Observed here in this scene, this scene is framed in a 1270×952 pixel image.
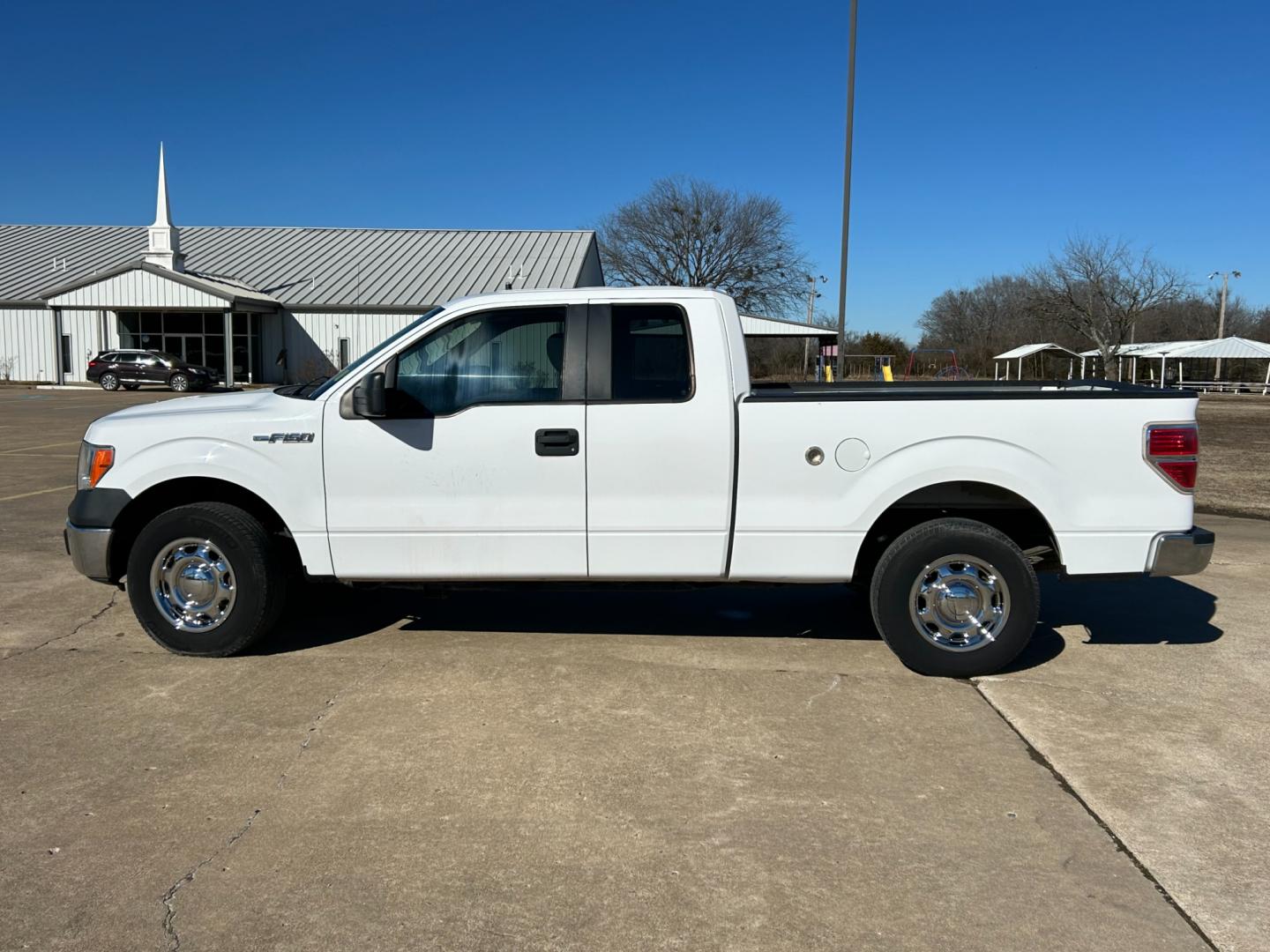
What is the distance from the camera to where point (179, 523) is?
536 centimetres

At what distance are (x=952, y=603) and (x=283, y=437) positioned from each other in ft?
11.9

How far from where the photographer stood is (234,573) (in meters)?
5.38

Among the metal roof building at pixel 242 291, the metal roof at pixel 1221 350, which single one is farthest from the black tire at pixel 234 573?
the metal roof at pixel 1221 350

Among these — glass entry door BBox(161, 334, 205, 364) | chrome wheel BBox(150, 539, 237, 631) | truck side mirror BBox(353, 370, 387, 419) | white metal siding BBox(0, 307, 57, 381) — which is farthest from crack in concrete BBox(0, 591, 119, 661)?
white metal siding BBox(0, 307, 57, 381)

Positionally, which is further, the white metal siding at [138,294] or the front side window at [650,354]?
the white metal siding at [138,294]

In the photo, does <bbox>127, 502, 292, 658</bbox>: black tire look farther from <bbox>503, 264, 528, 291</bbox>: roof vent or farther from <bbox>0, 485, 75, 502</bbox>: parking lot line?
<bbox>503, 264, 528, 291</bbox>: roof vent

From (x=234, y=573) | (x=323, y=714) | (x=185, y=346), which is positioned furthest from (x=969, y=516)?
(x=185, y=346)

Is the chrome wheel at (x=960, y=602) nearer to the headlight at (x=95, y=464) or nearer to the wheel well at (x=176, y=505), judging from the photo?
the wheel well at (x=176, y=505)

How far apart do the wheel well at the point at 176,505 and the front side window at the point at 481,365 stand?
108cm

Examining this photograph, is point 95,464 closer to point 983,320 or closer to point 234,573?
point 234,573

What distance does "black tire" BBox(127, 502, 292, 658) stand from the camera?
17.6 ft

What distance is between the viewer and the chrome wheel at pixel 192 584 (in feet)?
17.8

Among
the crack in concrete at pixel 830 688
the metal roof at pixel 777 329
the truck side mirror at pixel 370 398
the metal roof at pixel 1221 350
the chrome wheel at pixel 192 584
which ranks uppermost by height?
the metal roof at pixel 1221 350

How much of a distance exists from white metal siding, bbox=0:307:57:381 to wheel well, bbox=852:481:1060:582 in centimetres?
4818
